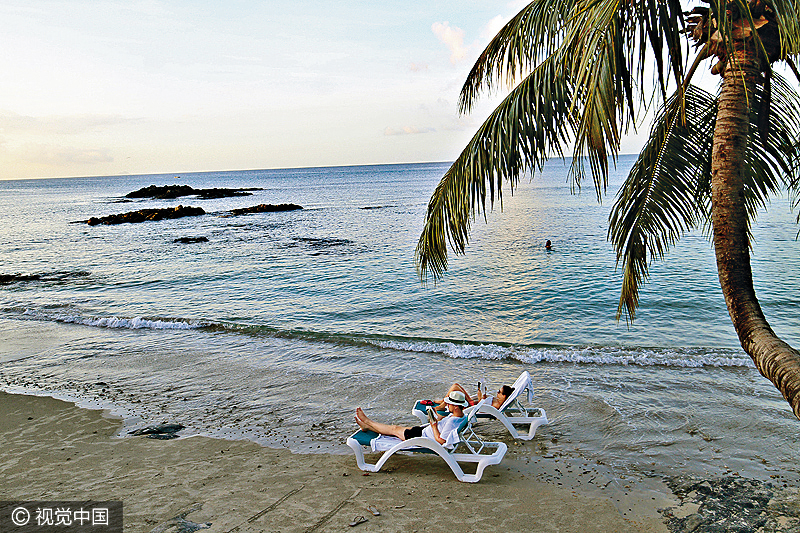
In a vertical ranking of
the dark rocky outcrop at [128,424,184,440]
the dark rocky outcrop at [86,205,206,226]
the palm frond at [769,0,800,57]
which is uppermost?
the palm frond at [769,0,800,57]

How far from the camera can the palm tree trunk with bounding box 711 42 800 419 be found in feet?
12.0

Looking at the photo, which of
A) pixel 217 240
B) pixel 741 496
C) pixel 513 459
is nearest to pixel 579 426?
pixel 513 459

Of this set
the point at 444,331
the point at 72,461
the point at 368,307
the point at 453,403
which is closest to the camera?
the point at 453,403

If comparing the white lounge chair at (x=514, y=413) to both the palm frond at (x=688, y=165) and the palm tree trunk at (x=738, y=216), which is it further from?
the palm tree trunk at (x=738, y=216)

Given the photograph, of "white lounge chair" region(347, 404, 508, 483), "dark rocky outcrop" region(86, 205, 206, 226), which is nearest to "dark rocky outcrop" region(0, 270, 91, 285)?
"white lounge chair" region(347, 404, 508, 483)

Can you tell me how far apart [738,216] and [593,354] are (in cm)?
730

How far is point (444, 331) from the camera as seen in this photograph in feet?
43.0

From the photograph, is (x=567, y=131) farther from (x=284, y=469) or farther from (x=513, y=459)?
(x=284, y=469)

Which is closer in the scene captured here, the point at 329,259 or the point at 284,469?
the point at 284,469

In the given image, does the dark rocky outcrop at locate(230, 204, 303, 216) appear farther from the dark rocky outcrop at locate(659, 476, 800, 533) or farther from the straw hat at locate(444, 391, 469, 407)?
the dark rocky outcrop at locate(659, 476, 800, 533)

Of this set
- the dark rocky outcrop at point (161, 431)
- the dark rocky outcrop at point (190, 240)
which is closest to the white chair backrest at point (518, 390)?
the dark rocky outcrop at point (161, 431)

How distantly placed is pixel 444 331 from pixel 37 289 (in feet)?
51.2

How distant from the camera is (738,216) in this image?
12.4ft

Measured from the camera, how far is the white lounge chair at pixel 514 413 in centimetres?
656
